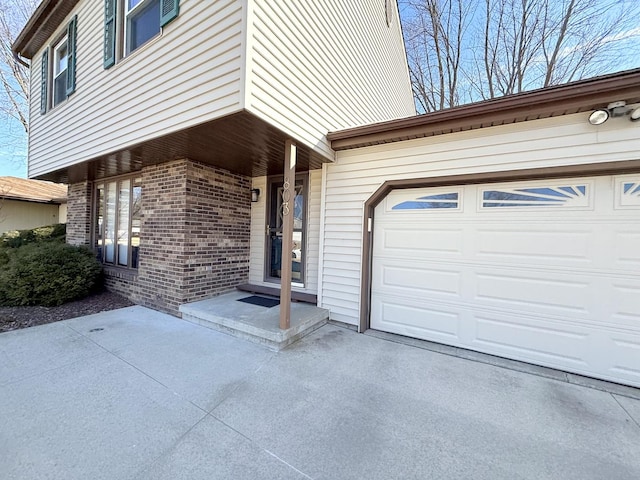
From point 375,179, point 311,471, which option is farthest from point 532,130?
point 311,471

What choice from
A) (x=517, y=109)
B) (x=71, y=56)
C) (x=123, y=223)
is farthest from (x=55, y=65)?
(x=517, y=109)

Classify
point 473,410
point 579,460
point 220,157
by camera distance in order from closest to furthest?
point 579,460 < point 473,410 < point 220,157

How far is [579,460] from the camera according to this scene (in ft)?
6.17

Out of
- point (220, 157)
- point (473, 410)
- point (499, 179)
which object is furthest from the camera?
point (220, 157)

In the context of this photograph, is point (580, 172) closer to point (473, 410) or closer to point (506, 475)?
point (473, 410)

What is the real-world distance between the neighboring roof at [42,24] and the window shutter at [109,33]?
1.65m

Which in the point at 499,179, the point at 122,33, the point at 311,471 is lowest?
the point at 311,471

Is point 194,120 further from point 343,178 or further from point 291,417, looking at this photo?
point 291,417

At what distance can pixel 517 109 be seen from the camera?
2971 millimetres

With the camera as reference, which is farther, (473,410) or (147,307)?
(147,307)

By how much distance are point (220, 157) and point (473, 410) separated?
4620mm

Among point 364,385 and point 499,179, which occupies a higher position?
point 499,179

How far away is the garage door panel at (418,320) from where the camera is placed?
3.66m

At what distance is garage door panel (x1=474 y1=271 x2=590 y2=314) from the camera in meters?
3.03
